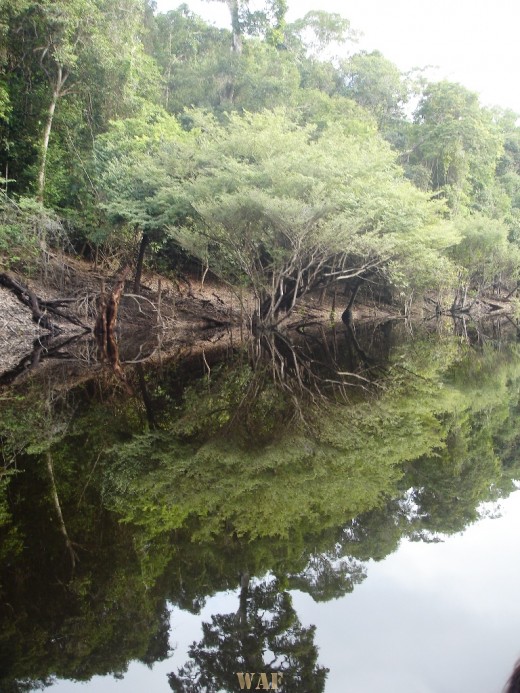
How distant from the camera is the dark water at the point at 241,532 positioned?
3.35 metres

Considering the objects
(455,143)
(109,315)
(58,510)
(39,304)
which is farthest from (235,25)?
(58,510)

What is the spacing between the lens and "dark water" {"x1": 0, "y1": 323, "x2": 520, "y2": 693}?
3.35m

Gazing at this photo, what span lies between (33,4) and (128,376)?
13304 mm

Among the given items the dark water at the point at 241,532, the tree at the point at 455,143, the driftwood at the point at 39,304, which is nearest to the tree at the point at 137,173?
the driftwood at the point at 39,304

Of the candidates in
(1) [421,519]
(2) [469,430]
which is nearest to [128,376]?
(2) [469,430]

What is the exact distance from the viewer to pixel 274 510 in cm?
541

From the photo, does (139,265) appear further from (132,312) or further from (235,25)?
(235,25)

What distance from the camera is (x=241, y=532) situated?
4883 millimetres

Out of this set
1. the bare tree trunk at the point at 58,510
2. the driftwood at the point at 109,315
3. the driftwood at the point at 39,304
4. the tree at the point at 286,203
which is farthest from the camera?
the tree at the point at 286,203

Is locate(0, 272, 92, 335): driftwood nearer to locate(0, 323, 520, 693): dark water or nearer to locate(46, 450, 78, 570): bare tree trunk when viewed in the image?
locate(0, 323, 520, 693): dark water

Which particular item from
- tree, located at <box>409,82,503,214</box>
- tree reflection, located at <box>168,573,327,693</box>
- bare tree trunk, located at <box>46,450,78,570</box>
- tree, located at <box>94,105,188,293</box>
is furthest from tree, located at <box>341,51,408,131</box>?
tree reflection, located at <box>168,573,327,693</box>

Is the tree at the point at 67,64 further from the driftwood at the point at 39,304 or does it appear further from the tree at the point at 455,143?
the tree at the point at 455,143

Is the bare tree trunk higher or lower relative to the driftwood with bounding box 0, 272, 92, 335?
lower

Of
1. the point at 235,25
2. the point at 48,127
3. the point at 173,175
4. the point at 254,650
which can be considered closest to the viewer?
the point at 254,650
